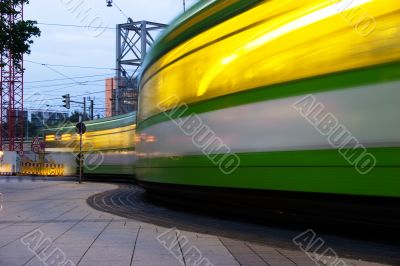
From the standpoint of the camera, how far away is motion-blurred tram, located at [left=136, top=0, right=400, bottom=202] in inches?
234

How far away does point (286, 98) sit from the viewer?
7215 millimetres

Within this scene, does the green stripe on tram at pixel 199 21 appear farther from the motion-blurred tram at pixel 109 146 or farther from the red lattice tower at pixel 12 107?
the red lattice tower at pixel 12 107

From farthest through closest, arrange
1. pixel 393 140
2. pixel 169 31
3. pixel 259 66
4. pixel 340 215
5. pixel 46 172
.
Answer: pixel 46 172 → pixel 169 31 → pixel 259 66 → pixel 340 215 → pixel 393 140

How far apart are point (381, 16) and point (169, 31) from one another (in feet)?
19.8

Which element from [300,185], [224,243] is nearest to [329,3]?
[300,185]

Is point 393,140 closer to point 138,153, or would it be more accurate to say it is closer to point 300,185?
point 300,185

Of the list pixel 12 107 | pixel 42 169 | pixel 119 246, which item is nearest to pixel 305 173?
pixel 119 246

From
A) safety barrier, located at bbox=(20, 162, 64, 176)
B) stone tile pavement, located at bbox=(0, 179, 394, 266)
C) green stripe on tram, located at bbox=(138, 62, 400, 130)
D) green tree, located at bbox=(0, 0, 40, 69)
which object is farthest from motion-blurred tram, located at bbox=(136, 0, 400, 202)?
safety barrier, located at bbox=(20, 162, 64, 176)

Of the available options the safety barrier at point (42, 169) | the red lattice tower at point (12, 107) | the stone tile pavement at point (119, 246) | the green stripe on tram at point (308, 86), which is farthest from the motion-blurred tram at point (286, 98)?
the red lattice tower at point (12, 107)

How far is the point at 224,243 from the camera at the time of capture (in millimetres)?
7359

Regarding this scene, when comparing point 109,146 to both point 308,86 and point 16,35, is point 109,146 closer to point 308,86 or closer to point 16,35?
point 16,35

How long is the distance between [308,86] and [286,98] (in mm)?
425

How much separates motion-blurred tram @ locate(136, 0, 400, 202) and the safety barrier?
26356 mm

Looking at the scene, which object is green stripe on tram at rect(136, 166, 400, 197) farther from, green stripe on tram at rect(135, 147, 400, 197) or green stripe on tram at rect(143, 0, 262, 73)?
green stripe on tram at rect(143, 0, 262, 73)
